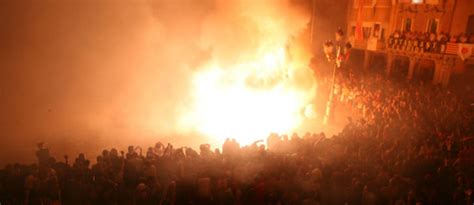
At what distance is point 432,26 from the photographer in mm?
20875

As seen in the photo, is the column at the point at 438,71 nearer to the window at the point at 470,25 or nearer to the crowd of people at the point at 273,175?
the window at the point at 470,25

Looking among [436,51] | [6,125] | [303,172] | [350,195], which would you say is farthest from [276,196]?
[436,51]

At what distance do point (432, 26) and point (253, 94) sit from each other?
41.4 feet

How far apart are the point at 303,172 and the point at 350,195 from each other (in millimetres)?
1008

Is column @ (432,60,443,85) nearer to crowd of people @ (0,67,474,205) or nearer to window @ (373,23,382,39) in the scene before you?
window @ (373,23,382,39)

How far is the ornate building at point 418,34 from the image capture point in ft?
57.1

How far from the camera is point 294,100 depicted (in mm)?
16359

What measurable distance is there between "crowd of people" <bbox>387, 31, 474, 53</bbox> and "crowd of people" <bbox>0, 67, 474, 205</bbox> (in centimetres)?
932

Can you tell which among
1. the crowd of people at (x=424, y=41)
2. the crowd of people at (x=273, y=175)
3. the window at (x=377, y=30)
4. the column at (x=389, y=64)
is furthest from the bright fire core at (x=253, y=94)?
the window at (x=377, y=30)

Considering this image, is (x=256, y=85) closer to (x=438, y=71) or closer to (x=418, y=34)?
(x=438, y=71)

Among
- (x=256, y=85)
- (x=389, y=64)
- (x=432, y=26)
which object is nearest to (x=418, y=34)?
(x=432, y=26)

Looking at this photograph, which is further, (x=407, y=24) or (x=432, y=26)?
(x=407, y=24)

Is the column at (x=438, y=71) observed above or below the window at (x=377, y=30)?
below

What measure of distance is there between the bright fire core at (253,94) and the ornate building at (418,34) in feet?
23.8
